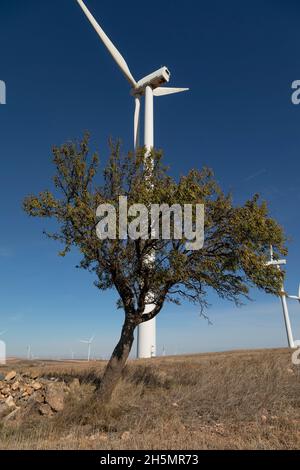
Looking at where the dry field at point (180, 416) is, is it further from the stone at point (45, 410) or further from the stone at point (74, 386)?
the stone at point (45, 410)

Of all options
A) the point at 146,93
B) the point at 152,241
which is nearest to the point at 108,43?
the point at 146,93

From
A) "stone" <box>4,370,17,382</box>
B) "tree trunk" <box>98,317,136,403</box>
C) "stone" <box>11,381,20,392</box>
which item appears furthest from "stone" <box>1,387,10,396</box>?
"tree trunk" <box>98,317,136,403</box>

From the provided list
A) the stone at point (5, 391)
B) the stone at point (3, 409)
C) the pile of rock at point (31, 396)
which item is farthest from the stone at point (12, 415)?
the stone at point (5, 391)

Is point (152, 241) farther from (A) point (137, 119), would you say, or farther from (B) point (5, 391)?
(A) point (137, 119)

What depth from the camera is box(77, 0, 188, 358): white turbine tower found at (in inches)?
1460

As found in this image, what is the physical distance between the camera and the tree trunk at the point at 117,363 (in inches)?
747

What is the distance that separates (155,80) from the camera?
44188 mm

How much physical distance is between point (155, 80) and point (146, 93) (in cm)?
177

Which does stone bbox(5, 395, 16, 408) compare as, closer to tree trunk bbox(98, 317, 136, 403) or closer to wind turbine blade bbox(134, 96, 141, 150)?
tree trunk bbox(98, 317, 136, 403)

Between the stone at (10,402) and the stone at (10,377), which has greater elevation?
the stone at (10,377)

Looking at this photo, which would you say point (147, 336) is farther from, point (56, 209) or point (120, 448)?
point (120, 448)

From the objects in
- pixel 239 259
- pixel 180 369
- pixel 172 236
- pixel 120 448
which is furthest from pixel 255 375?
pixel 120 448

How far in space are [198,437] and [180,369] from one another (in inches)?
603

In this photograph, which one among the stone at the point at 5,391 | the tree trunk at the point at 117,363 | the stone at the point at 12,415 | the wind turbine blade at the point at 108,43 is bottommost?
the stone at the point at 12,415
